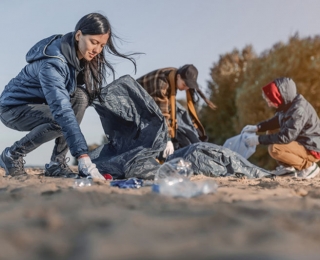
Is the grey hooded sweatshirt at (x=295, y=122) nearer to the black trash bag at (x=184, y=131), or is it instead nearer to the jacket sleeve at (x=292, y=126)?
the jacket sleeve at (x=292, y=126)

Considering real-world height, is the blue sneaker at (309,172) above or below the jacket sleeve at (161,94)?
below

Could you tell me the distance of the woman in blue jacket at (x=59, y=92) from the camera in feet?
10.9

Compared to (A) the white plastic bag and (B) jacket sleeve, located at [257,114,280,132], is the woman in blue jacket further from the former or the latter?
(B) jacket sleeve, located at [257,114,280,132]

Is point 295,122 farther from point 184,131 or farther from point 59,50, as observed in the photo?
point 59,50

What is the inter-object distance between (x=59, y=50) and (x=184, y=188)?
6.61 ft

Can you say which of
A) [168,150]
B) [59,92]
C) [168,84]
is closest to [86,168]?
[59,92]

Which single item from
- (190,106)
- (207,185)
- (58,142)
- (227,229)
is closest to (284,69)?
(190,106)

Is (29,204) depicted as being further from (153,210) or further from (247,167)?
(247,167)

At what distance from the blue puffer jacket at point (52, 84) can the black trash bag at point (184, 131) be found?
2.40 metres

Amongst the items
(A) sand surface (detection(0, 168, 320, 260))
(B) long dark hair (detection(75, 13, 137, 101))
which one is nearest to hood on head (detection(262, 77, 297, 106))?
(B) long dark hair (detection(75, 13, 137, 101))

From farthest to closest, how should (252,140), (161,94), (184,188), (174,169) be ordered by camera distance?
(252,140) < (161,94) < (174,169) < (184,188)

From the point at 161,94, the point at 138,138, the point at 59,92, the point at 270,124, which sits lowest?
the point at 270,124

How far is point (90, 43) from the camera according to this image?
11.4 ft

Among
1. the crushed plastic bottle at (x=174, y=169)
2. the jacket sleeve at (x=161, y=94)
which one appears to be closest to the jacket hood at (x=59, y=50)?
the crushed plastic bottle at (x=174, y=169)
